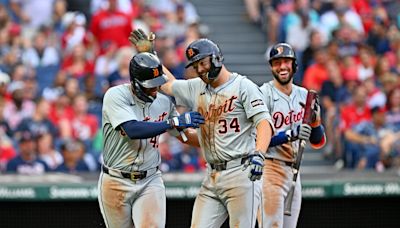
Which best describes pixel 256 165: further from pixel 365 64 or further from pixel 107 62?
pixel 365 64

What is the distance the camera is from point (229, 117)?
8.70 metres

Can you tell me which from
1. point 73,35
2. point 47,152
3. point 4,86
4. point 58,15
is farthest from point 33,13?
point 47,152

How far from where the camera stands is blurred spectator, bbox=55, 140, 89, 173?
12.9m

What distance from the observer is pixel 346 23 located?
16328 millimetres

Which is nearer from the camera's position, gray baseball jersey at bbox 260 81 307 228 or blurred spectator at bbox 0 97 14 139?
gray baseball jersey at bbox 260 81 307 228

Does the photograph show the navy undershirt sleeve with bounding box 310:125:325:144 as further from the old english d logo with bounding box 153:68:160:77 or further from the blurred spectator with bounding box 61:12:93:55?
the blurred spectator with bounding box 61:12:93:55

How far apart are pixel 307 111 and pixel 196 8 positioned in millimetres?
8596

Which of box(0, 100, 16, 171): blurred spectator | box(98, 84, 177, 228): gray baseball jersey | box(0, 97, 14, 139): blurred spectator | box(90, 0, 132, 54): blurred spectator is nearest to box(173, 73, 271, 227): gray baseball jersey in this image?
box(98, 84, 177, 228): gray baseball jersey

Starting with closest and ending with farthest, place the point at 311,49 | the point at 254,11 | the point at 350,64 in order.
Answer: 1. the point at 350,64
2. the point at 311,49
3. the point at 254,11

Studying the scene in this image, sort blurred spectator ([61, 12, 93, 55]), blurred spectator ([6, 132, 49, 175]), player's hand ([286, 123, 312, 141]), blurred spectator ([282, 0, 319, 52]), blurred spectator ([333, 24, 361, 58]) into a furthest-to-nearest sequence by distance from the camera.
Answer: blurred spectator ([282, 0, 319, 52]) → blurred spectator ([333, 24, 361, 58]) → blurred spectator ([61, 12, 93, 55]) → blurred spectator ([6, 132, 49, 175]) → player's hand ([286, 123, 312, 141])

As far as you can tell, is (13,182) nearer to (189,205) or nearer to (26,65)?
(189,205)

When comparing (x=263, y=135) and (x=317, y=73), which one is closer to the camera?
(x=263, y=135)

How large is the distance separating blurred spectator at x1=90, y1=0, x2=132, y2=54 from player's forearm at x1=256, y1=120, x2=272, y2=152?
7.07 metres

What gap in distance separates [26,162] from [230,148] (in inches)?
182
